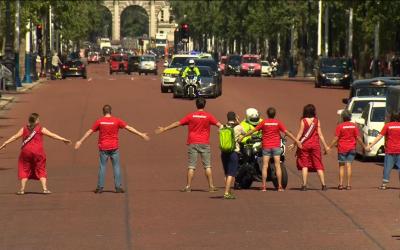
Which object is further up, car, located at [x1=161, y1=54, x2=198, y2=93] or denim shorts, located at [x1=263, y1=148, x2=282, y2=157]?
denim shorts, located at [x1=263, y1=148, x2=282, y2=157]

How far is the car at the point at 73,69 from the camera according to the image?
83000mm

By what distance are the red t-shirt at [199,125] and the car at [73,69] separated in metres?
61.5

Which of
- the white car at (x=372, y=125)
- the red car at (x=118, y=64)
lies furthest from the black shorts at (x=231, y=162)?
the red car at (x=118, y=64)

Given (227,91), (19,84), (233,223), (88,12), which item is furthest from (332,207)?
(88,12)

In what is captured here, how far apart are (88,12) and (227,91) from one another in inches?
3900

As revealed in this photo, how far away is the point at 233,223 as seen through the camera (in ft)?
57.9

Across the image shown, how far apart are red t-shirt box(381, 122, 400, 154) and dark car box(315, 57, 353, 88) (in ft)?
147

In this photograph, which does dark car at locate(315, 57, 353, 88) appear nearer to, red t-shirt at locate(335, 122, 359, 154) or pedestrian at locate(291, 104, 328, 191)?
red t-shirt at locate(335, 122, 359, 154)

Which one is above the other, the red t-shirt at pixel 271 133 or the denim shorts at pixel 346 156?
the red t-shirt at pixel 271 133

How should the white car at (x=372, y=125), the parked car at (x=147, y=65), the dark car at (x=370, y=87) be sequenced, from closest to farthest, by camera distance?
the white car at (x=372, y=125), the dark car at (x=370, y=87), the parked car at (x=147, y=65)

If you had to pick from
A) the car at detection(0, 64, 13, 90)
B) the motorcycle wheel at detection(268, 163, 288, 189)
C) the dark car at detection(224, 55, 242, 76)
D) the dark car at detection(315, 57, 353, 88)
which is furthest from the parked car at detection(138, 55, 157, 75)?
the motorcycle wheel at detection(268, 163, 288, 189)

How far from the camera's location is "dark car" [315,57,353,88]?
6788 cm

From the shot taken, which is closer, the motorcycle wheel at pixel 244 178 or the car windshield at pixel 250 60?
the motorcycle wheel at pixel 244 178

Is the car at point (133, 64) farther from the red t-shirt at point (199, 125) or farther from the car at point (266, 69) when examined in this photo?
the red t-shirt at point (199, 125)
